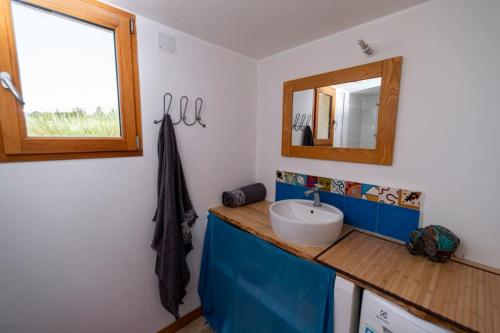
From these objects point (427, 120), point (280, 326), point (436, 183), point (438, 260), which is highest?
point (427, 120)

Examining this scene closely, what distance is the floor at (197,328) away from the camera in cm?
161

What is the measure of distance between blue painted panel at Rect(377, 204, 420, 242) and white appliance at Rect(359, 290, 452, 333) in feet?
1.66

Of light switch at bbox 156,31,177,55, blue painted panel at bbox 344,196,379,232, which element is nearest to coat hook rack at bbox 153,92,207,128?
light switch at bbox 156,31,177,55

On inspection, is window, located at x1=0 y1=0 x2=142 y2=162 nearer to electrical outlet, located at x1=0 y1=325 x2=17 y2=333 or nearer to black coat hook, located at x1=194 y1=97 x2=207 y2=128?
black coat hook, located at x1=194 y1=97 x2=207 y2=128

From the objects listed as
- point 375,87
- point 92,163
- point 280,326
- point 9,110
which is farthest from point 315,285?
point 9,110

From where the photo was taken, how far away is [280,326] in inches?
45.3

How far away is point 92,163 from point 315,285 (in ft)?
4.31

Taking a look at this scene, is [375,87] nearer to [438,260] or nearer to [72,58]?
[438,260]

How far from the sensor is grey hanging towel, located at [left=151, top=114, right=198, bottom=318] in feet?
4.32

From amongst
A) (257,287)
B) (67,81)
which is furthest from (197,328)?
(67,81)

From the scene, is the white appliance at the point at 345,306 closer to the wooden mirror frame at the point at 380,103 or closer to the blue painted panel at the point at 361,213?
the blue painted panel at the point at 361,213

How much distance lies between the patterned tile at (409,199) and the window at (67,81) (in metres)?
1.56

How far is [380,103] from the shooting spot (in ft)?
4.01

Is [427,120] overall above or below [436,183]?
above
